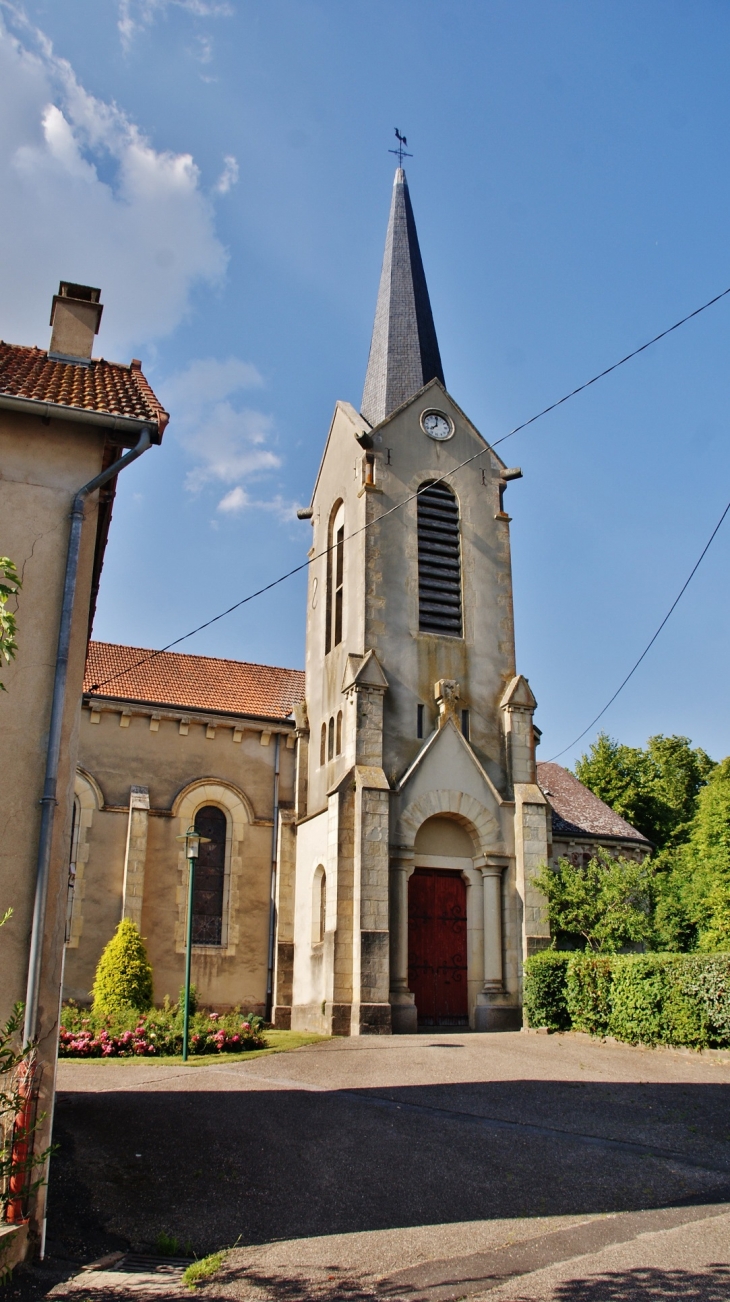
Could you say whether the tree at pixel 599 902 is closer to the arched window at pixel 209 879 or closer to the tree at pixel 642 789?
the arched window at pixel 209 879

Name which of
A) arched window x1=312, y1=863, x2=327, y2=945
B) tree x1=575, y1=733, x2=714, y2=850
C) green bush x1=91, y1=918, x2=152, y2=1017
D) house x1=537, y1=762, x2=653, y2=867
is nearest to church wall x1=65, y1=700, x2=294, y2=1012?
green bush x1=91, y1=918, x2=152, y2=1017

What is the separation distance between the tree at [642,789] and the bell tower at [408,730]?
21.6 metres

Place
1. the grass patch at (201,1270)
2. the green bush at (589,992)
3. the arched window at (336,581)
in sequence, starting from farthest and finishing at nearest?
1. the arched window at (336,581)
2. the green bush at (589,992)
3. the grass patch at (201,1270)

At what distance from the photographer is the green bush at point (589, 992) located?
17.2 meters

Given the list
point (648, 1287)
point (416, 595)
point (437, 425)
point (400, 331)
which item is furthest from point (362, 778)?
point (648, 1287)

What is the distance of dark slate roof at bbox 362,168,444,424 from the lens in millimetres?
25719

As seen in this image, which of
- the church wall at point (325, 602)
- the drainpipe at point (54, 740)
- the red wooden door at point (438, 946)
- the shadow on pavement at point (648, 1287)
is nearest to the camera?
the shadow on pavement at point (648, 1287)

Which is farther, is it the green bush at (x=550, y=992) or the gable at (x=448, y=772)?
the gable at (x=448, y=772)

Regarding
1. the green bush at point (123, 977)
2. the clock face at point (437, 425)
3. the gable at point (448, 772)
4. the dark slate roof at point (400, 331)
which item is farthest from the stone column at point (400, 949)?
the dark slate roof at point (400, 331)

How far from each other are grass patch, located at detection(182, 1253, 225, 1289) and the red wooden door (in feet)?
46.7

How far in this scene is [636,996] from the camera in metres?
16.2

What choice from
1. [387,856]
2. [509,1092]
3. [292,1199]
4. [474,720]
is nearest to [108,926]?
[387,856]

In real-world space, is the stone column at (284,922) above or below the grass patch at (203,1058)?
above

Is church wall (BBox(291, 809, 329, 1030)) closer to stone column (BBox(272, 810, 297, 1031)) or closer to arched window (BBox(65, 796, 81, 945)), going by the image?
stone column (BBox(272, 810, 297, 1031))
